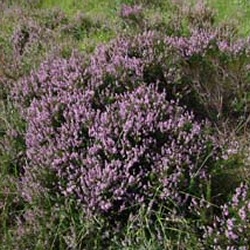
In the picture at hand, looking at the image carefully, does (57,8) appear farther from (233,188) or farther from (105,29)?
(233,188)

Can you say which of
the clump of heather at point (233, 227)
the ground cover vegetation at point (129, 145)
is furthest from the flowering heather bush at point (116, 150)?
the clump of heather at point (233, 227)

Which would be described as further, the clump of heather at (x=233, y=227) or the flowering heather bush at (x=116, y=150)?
the flowering heather bush at (x=116, y=150)

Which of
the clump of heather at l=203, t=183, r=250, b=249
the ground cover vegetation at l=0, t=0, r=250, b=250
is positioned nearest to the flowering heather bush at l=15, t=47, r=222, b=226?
the ground cover vegetation at l=0, t=0, r=250, b=250

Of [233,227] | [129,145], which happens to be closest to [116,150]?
→ [129,145]

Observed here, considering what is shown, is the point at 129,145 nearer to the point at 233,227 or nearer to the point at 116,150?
the point at 116,150

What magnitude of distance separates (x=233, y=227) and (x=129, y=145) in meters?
0.84

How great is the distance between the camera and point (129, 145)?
3486mm

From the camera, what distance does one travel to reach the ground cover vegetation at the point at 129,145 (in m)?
3.24

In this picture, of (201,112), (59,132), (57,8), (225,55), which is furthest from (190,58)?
(57,8)

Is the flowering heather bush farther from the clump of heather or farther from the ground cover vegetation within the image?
the clump of heather

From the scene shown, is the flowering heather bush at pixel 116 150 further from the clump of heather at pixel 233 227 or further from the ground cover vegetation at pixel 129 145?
the clump of heather at pixel 233 227

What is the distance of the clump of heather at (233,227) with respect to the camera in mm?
2932

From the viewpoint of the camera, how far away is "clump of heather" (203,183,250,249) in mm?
2932

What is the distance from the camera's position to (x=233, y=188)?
11.4ft
